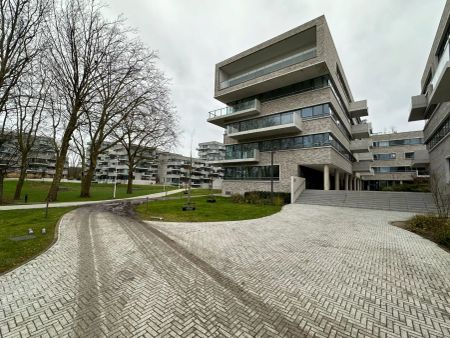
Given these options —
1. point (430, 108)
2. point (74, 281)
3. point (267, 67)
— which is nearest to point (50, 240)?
point (74, 281)

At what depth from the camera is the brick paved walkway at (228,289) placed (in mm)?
3396

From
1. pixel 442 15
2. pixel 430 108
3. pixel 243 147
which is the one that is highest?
pixel 442 15

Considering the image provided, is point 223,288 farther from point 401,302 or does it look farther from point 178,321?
point 401,302

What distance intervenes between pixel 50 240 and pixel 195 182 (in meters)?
79.4

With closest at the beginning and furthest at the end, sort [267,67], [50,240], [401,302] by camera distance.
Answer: [401,302], [50,240], [267,67]

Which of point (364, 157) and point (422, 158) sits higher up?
point (364, 157)

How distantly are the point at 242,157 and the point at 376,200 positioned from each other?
16.3 metres

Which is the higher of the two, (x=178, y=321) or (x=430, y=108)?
(x=430, y=108)

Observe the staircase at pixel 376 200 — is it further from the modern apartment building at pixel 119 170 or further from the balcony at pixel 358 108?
the modern apartment building at pixel 119 170

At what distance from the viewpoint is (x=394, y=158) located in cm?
4862

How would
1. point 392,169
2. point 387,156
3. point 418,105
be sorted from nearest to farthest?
point 418,105 < point 392,169 < point 387,156

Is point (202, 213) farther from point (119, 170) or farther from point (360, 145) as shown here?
point (119, 170)

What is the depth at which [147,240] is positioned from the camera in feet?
27.3

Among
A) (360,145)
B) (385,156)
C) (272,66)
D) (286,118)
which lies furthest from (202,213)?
(385,156)
